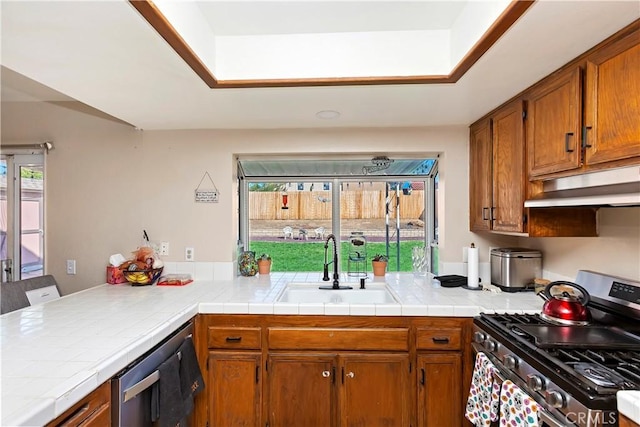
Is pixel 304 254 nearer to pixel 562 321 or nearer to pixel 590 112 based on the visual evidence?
pixel 562 321

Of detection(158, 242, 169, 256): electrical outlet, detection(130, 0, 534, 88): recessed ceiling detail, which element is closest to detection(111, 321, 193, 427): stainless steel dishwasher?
detection(158, 242, 169, 256): electrical outlet

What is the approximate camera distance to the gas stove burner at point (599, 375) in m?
0.96

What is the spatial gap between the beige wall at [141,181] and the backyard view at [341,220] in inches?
15.2

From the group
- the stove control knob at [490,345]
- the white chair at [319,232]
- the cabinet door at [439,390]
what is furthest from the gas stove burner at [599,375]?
the white chair at [319,232]

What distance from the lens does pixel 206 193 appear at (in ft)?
7.89

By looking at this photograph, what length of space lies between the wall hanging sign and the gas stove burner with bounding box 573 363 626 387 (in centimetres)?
229

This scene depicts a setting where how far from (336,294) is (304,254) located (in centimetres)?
66

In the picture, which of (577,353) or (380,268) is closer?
(577,353)

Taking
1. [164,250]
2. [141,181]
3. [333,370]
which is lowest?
Result: [333,370]

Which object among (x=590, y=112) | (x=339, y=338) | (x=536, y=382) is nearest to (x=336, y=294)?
(x=339, y=338)

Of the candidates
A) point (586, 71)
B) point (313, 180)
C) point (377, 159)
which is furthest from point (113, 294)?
point (586, 71)

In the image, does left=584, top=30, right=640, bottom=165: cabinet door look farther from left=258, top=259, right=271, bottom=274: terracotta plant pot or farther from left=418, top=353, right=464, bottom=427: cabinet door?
left=258, top=259, right=271, bottom=274: terracotta plant pot

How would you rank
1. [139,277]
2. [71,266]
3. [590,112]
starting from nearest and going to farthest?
[590,112], [139,277], [71,266]

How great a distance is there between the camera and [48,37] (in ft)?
3.79
